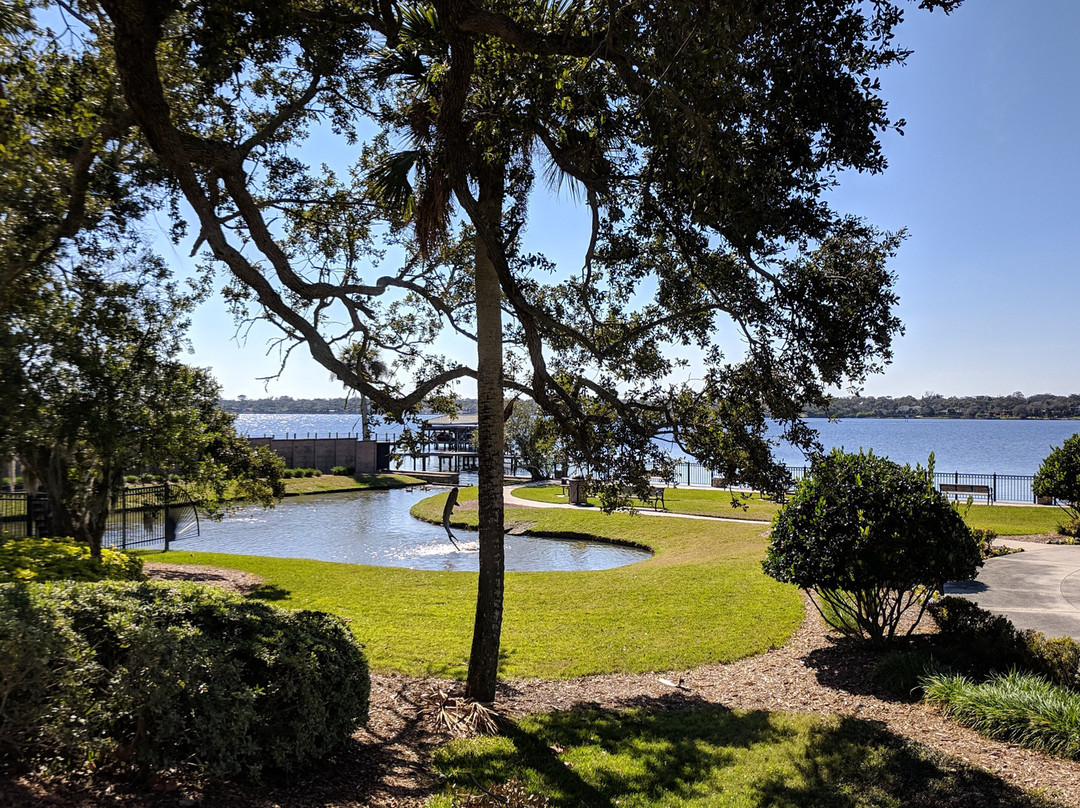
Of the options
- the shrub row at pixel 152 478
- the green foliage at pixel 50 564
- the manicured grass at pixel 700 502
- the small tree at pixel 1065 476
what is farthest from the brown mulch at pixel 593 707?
the manicured grass at pixel 700 502

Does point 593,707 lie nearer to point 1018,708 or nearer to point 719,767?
point 719,767

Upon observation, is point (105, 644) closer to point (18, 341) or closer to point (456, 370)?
point (18, 341)

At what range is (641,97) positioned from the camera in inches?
208

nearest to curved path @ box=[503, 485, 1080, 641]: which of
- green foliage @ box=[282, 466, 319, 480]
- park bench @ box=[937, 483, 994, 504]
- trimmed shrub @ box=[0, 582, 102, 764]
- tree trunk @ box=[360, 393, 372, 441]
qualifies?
park bench @ box=[937, 483, 994, 504]

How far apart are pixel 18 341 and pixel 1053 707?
966 centimetres

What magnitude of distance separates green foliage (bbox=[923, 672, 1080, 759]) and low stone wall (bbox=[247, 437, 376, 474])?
42.7 metres

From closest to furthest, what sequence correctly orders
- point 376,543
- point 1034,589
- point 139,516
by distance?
point 1034,589 < point 139,516 < point 376,543

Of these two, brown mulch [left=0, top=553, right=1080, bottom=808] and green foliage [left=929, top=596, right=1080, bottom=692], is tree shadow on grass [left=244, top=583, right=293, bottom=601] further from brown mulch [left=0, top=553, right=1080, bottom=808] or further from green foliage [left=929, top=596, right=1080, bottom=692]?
green foliage [left=929, top=596, right=1080, bottom=692]

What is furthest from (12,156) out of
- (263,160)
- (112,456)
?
(112,456)

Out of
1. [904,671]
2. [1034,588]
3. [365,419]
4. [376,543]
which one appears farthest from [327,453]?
[904,671]

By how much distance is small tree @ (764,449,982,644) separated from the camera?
7973 mm

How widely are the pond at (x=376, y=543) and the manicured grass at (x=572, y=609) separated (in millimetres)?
2263

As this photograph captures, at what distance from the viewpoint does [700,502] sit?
27.5 m

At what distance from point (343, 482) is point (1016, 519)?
3432 cm
